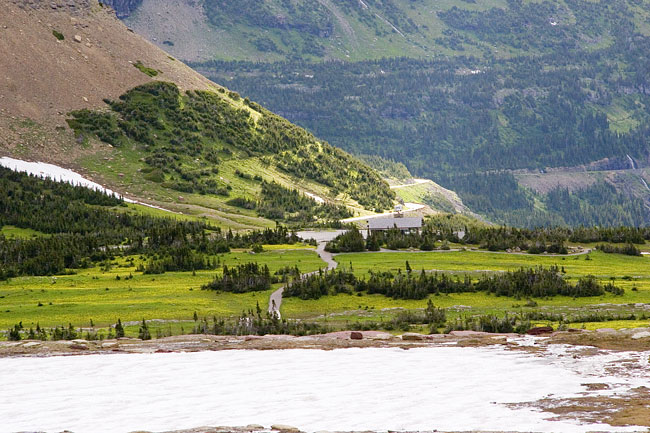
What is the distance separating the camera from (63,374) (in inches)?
1406

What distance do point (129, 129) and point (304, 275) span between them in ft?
347

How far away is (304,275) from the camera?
76.2 m

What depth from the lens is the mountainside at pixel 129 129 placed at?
156 meters

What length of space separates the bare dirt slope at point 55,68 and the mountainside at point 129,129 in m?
0.23

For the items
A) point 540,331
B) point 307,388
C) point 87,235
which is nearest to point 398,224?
A: point 87,235

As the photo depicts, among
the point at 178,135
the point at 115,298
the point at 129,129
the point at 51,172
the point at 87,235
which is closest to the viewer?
the point at 115,298

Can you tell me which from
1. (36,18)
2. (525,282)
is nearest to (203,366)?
(525,282)

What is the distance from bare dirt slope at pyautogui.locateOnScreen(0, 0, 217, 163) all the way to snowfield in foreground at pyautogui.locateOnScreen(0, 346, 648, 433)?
12311 centimetres

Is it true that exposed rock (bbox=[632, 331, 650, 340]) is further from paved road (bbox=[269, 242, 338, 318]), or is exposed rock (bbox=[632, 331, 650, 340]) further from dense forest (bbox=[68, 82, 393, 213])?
dense forest (bbox=[68, 82, 393, 213])

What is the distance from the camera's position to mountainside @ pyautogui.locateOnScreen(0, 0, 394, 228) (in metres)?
156

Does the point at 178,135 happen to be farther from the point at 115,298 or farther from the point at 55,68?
the point at 115,298

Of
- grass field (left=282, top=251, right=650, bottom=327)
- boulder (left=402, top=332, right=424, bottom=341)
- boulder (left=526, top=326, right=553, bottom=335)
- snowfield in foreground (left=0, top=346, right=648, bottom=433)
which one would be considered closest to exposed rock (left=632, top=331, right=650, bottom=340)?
snowfield in foreground (left=0, top=346, right=648, bottom=433)

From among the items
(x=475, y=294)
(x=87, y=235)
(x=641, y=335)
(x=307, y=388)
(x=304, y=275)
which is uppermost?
(x=87, y=235)

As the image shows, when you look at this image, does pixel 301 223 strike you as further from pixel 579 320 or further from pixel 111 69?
pixel 579 320
